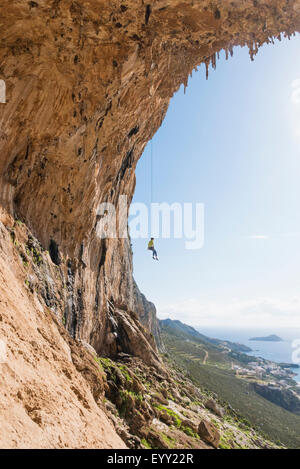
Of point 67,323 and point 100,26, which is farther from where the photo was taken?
point 67,323

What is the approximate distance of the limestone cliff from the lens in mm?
9203

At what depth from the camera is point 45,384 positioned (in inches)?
198

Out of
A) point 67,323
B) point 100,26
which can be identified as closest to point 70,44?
point 100,26

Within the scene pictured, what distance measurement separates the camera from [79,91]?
35.7ft

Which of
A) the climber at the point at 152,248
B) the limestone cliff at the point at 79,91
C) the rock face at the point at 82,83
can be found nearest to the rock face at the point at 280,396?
the climber at the point at 152,248

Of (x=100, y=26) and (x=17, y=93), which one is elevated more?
(x=100, y=26)

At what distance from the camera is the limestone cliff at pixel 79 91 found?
9.20m

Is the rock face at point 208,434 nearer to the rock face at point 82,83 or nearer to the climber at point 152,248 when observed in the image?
the rock face at point 82,83

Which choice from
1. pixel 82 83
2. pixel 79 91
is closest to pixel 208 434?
pixel 79 91

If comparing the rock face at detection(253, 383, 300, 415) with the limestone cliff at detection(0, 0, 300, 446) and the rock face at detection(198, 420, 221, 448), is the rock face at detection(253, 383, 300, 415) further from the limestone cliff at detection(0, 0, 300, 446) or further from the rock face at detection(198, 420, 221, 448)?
the limestone cliff at detection(0, 0, 300, 446)

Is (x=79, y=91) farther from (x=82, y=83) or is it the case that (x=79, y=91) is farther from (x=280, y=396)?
(x=280, y=396)
